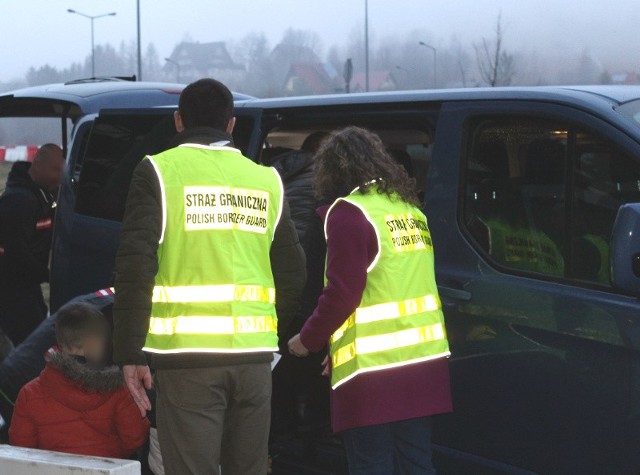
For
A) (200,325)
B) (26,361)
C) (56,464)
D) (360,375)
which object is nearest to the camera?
(56,464)

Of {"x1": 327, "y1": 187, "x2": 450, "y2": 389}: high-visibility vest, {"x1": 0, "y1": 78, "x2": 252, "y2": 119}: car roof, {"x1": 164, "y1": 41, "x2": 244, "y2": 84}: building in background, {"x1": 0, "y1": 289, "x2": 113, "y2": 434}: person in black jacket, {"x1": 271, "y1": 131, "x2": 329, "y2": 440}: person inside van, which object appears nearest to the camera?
{"x1": 327, "y1": 187, "x2": 450, "y2": 389}: high-visibility vest

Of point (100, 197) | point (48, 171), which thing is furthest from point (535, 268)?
point (48, 171)

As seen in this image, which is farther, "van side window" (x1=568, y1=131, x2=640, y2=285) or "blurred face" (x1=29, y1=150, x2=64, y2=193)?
"blurred face" (x1=29, y1=150, x2=64, y2=193)

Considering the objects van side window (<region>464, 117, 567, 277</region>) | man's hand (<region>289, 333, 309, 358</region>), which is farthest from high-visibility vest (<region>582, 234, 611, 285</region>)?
man's hand (<region>289, 333, 309, 358</region>)

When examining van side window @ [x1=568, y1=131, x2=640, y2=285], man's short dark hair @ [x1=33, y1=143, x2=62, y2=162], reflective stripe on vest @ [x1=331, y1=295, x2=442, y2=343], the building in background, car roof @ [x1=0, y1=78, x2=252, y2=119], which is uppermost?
the building in background

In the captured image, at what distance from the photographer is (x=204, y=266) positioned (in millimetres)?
3383

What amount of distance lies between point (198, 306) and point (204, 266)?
0.12 meters

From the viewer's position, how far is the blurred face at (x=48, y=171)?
7371mm

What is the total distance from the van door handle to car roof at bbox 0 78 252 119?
389 centimetres

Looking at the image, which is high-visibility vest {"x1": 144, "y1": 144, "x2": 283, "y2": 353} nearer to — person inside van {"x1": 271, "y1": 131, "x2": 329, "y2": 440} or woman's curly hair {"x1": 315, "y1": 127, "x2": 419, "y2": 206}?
woman's curly hair {"x1": 315, "y1": 127, "x2": 419, "y2": 206}

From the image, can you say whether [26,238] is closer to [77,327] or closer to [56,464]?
[77,327]

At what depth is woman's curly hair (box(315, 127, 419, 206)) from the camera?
4.02 meters

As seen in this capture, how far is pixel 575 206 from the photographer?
403cm

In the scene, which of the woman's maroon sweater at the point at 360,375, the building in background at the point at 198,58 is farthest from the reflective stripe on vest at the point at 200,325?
the building in background at the point at 198,58
